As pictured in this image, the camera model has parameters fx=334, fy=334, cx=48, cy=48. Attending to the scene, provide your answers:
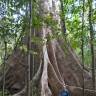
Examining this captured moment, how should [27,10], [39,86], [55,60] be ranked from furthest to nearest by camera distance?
[55,60] < [39,86] < [27,10]

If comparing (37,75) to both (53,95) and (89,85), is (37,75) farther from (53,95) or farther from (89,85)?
(89,85)

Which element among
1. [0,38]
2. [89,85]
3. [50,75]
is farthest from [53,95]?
[0,38]

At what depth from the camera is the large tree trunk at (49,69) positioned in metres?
10.8

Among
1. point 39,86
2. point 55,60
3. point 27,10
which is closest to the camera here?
point 27,10

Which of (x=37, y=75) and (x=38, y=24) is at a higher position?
(x=38, y=24)

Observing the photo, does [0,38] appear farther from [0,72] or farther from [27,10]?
[0,72]

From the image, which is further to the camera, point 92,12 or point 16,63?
point 16,63

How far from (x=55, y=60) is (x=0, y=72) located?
2012 millimetres

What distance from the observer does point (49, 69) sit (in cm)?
1136

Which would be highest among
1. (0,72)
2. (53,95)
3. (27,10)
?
(27,10)

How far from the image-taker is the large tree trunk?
1082cm

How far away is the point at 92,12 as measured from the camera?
10.4 metres

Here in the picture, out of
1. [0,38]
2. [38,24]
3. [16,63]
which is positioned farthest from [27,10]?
[16,63]

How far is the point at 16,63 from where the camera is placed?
11742 millimetres
